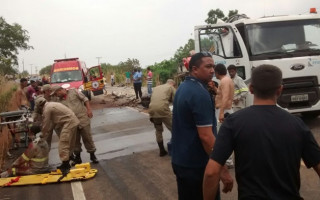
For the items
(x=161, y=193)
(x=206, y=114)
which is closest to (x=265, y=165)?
(x=206, y=114)

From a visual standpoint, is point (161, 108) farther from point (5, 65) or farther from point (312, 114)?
point (5, 65)

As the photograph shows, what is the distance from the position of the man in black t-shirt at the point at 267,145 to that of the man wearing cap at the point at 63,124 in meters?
5.32

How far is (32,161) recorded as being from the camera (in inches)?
289

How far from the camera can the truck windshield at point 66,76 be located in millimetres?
19344

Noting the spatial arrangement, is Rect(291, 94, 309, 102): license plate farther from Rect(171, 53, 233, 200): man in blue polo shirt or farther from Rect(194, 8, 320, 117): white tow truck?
Rect(171, 53, 233, 200): man in blue polo shirt

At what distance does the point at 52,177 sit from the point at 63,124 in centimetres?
108

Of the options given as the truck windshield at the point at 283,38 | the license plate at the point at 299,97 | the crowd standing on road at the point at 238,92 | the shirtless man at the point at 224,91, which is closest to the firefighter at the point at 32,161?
the shirtless man at the point at 224,91

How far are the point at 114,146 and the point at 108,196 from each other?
3857mm

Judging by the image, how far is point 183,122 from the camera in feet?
10.4

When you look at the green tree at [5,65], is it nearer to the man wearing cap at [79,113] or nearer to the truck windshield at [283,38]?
the man wearing cap at [79,113]

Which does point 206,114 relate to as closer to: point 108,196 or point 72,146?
point 108,196

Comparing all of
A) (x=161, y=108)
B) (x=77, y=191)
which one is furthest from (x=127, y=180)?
(x=161, y=108)

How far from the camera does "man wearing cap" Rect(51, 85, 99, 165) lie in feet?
25.4

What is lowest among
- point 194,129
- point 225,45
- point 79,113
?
point 79,113
